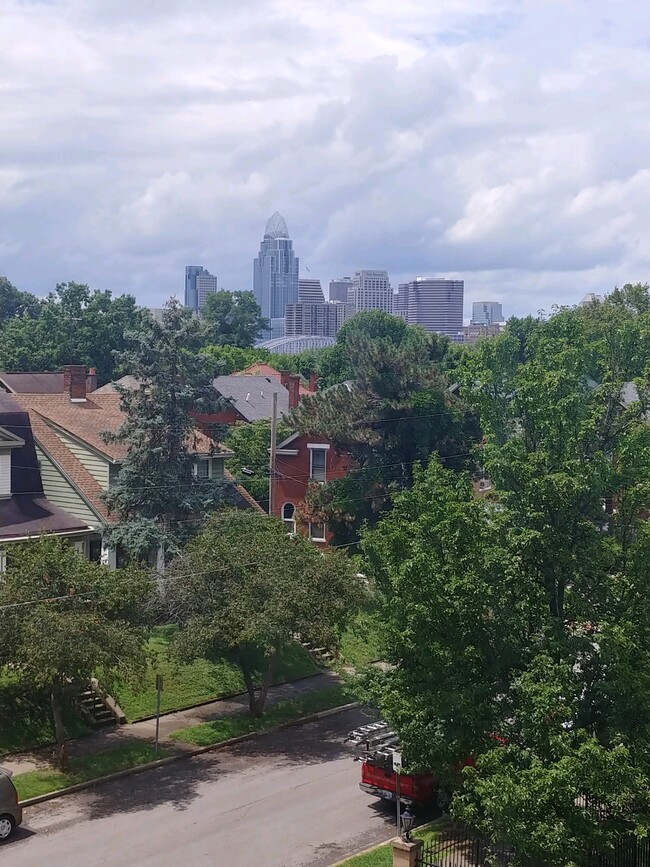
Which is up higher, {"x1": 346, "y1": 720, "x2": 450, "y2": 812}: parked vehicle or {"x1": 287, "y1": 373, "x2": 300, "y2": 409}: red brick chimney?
{"x1": 287, "y1": 373, "x2": 300, "y2": 409}: red brick chimney

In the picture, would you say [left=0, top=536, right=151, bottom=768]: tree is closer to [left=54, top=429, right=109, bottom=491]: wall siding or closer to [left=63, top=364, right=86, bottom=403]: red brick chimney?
[left=54, top=429, right=109, bottom=491]: wall siding

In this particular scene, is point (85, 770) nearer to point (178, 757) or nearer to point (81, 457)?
point (178, 757)

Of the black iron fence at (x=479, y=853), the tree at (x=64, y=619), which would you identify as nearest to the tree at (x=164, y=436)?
the tree at (x=64, y=619)

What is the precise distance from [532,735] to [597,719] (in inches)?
77.9

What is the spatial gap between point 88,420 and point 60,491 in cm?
430

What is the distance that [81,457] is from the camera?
140 feet

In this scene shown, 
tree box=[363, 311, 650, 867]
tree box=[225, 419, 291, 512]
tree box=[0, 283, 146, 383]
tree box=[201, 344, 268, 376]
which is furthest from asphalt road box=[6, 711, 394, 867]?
tree box=[201, 344, 268, 376]

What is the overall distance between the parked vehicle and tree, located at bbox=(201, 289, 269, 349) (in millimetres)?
124045

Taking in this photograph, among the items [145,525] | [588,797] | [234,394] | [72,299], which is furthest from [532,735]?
[72,299]

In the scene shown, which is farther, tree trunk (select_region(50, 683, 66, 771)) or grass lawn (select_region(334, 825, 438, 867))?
tree trunk (select_region(50, 683, 66, 771))

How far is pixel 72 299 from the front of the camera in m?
103

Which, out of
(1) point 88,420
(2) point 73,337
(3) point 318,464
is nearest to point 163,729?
(1) point 88,420

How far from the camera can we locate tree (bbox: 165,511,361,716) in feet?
92.5

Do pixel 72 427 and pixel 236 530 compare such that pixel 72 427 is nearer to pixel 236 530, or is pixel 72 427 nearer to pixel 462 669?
pixel 236 530
